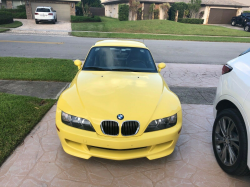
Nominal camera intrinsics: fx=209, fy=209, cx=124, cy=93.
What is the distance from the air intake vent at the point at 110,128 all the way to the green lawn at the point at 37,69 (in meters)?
4.22

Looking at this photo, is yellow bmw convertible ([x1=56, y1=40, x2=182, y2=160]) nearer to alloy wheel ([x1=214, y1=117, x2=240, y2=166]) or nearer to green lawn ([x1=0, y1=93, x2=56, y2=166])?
alloy wheel ([x1=214, y1=117, x2=240, y2=166])

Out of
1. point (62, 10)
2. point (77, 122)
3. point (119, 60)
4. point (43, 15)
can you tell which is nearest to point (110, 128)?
point (77, 122)

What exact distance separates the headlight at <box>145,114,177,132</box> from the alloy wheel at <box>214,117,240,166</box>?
77cm

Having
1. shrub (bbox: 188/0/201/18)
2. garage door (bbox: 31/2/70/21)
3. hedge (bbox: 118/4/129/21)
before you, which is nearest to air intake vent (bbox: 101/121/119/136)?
hedge (bbox: 118/4/129/21)

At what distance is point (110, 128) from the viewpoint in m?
2.74

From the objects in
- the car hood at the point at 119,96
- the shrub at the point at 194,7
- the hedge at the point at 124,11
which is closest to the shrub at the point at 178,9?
the shrub at the point at 194,7

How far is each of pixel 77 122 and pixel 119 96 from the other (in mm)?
743

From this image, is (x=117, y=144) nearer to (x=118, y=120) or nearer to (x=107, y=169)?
(x=118, y=120)

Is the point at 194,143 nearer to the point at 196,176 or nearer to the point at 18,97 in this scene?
the point at 196,176

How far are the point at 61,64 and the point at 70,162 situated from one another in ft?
19.2

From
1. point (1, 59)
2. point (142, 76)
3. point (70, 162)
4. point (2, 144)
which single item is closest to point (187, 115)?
point (142, 76)

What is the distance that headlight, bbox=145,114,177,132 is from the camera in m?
2.83

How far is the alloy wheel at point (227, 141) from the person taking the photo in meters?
2.85

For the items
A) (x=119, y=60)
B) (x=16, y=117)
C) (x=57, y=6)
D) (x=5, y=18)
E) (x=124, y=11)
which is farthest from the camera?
(x=124, y=11)
